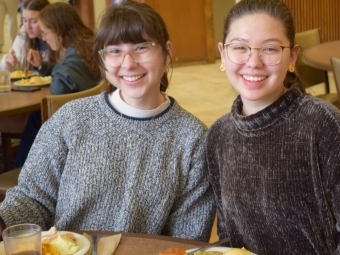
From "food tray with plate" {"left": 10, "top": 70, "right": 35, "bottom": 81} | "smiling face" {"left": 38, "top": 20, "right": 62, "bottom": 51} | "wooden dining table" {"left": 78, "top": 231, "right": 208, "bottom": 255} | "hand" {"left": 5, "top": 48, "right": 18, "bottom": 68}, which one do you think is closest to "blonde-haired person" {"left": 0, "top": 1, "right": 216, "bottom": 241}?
"wooden dining table" {"left": 78, "top": 231, "right": 208, "bottom": 255}

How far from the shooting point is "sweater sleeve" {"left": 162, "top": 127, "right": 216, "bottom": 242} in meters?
1.80

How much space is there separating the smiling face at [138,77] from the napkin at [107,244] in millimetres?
500

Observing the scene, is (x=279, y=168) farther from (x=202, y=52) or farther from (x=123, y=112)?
(x=202, y=52)

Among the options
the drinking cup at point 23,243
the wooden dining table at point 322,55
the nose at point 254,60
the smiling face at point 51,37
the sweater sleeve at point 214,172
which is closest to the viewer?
the drinking cup at point 23,243

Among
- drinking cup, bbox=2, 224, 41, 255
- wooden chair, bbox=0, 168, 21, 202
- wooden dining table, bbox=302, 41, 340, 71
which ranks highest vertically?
wooden dining table, bbox=302, 41, 340, 71

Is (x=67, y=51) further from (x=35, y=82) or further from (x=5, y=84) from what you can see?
(x=5, y=84)

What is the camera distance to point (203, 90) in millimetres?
7438

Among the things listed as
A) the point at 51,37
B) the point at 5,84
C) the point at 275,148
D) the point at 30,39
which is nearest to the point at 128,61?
the point at 275,148

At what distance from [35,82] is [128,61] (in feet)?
6.17

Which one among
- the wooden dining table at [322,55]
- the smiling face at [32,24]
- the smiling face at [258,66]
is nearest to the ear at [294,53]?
the smiling face at [258,66]

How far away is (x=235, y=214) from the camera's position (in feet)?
5.48

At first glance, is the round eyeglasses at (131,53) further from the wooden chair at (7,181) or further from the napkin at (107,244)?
A: the wooden chair at (7,181)

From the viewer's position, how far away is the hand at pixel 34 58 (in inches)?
153

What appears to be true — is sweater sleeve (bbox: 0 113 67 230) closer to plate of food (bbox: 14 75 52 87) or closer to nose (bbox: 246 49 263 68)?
nose (bbox: 246 49 263 68)
